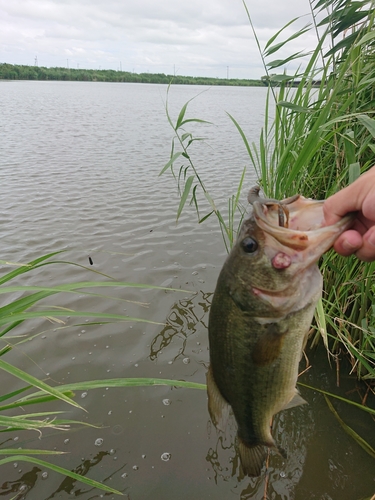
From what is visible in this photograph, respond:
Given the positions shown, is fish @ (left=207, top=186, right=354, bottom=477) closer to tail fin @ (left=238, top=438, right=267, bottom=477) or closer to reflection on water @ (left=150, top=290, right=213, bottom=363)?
tail fin @ (left=238, top=438, right=267, bottom=477)

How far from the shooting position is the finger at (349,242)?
5.14 feet

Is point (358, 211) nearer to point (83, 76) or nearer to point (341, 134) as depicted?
point (341, 134)

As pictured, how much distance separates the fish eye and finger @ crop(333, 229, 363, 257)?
37 centimetres

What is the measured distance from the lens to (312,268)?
4.91ft

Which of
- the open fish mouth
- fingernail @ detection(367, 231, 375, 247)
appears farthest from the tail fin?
fingernail @ detection(367, 231, 375, 247)

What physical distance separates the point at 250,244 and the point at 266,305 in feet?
0.88

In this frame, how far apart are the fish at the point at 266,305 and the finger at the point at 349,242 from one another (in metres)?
0.11

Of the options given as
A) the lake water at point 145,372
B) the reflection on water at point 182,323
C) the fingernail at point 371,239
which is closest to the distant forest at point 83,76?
the lake water at point 145,372

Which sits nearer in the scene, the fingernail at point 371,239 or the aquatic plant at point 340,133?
the fingernail at point 371,239

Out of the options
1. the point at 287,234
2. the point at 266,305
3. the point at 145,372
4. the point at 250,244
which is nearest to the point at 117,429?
the point at 145,372

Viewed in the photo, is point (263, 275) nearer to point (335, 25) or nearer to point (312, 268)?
point (312, 268)

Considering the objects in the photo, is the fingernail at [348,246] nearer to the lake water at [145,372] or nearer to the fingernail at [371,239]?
the fingernail at [371,239]

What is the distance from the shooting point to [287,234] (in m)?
1.43

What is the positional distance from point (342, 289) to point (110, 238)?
444 cm
